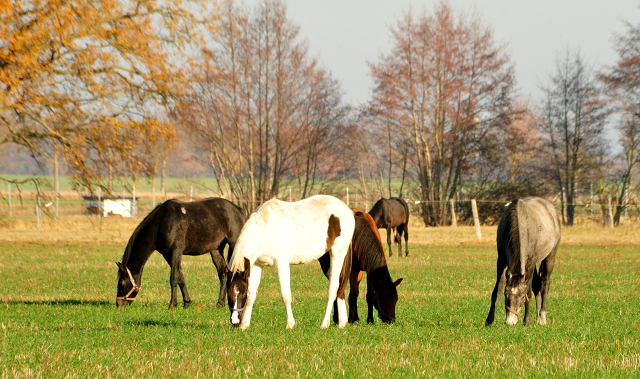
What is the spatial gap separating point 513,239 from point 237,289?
3962mm

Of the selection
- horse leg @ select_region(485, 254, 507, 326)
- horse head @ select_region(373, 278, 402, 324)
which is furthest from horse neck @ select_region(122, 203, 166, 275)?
horse leg @ select_region(485, 254, 507, 326)

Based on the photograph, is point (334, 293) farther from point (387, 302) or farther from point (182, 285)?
point (182, 285)

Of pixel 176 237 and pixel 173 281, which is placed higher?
pixel 176 237

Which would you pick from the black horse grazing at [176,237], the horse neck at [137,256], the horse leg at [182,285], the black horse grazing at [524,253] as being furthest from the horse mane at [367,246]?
the horse neck at [137,256]

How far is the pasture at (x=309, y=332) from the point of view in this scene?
249 inches

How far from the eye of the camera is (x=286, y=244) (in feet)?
27.1

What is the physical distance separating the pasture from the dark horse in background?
303 mm

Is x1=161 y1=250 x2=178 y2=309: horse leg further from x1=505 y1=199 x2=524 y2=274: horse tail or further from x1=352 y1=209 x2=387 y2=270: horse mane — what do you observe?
x1=505 y1=199 x2=524 y2=274: horse tail

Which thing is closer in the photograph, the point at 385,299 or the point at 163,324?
the point at 385,299

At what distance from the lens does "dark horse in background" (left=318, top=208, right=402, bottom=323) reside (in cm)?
919

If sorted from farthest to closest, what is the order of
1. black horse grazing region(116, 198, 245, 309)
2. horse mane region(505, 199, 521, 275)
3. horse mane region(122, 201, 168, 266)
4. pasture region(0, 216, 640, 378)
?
horse mane region(122, 201, 168, 266)
black horse grazing region(116, 198, 245, 309)
horse mane region(505, 199, 521, 275)
pasture region(0, 216, 640, 378)

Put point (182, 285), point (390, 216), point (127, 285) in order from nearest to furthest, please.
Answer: point (127, 285) < point (182, 285) < point (390, 216)

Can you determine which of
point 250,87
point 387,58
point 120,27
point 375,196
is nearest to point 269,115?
point 250,87

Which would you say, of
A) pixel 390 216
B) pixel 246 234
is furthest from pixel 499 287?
pixel 390 216
